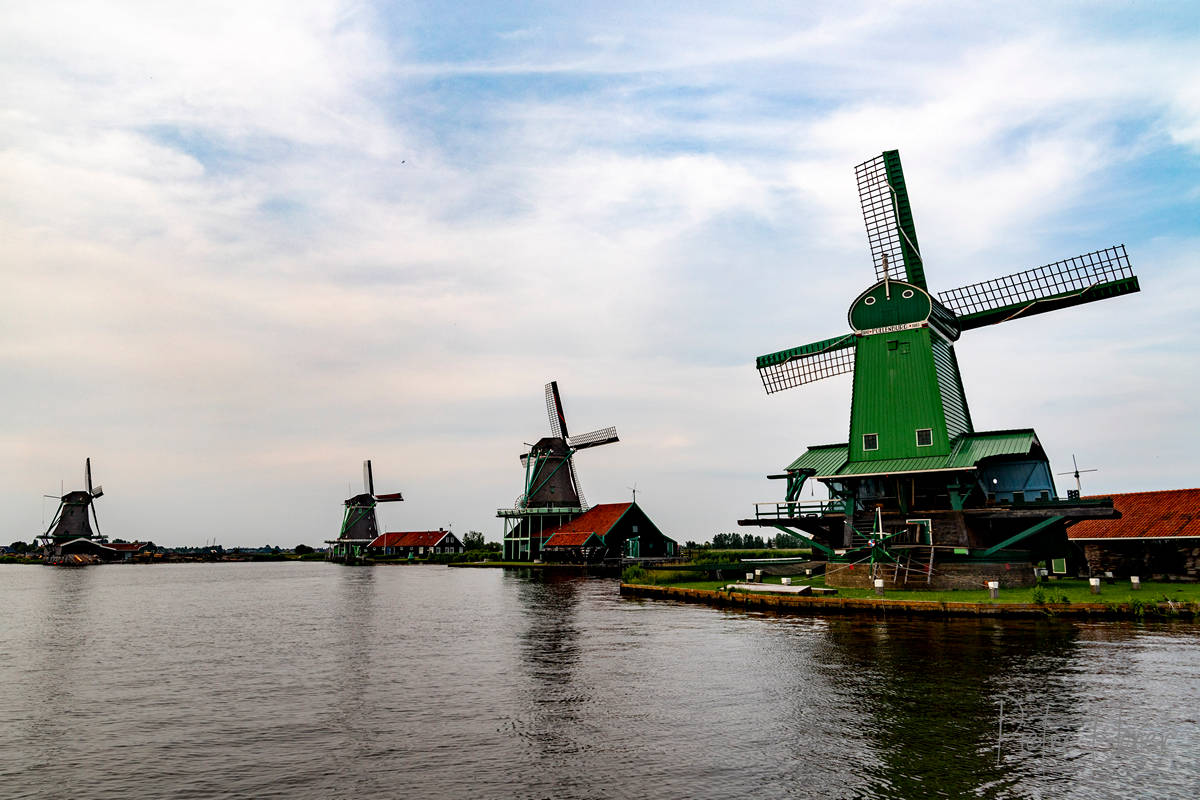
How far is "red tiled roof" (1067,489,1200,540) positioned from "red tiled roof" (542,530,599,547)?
5289 cm

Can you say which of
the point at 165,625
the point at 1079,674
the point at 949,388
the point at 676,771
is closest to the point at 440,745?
the point at 676,771

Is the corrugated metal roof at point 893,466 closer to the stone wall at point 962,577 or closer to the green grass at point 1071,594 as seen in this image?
the stone wall at point 962,577

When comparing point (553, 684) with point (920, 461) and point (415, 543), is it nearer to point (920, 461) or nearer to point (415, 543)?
point (920, 461)

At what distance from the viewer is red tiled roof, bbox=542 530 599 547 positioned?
3379 inches

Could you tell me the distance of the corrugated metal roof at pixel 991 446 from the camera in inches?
1427

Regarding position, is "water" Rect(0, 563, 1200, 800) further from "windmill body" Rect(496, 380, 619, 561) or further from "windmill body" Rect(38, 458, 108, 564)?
"windmill body" Rect(38, 458, 108, 564)

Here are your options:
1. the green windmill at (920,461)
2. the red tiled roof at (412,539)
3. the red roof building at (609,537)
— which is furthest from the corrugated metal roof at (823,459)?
the red tiled roof at (412,539)

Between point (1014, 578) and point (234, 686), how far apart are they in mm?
32729

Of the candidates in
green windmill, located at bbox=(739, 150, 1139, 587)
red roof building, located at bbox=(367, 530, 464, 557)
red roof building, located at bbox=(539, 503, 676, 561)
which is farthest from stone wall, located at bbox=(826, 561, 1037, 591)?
red roof building, located at bbox=(367, 530, 464, 557)

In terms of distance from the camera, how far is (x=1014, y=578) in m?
35.9

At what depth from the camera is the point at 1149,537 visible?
120 feet

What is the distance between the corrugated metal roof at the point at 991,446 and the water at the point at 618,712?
9.62m

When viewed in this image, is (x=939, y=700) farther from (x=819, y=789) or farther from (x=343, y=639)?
(x=343, y=639)

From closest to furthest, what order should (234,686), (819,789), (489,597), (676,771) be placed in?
(819,789)
(676,771)
(234,686)
(489,597)
